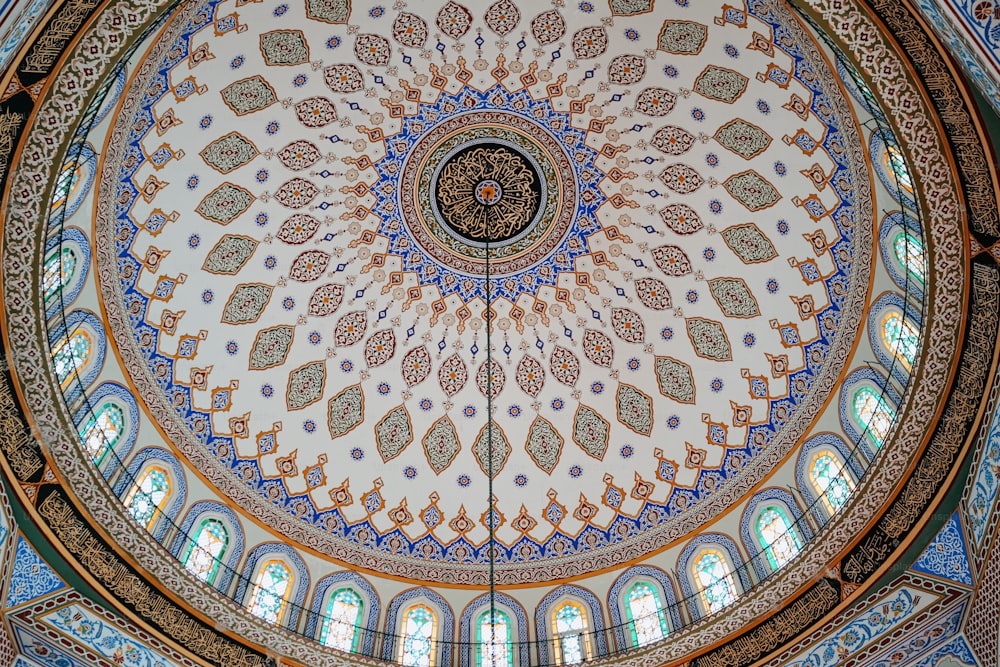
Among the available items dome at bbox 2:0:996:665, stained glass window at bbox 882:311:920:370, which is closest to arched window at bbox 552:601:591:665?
dome at bbox 2:0:996:665

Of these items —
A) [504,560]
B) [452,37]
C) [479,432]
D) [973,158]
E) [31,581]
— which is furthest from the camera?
[479,432]

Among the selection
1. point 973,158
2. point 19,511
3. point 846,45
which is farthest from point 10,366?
point 973,158

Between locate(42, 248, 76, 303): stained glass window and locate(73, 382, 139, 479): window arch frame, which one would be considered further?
locate(73, 382, 139, 479): window arch frame

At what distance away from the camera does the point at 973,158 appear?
258 inches

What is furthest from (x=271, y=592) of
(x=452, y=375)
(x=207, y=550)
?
(x=452, y=375)

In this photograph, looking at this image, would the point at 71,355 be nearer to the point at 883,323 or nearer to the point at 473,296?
the point at 473,296

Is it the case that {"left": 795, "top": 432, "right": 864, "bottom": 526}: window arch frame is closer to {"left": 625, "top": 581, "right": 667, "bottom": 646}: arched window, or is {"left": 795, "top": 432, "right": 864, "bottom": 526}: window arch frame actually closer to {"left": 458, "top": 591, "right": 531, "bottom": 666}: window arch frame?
{"left": 625, "top": 581, "right": 667, "bottom": 646}: arched window

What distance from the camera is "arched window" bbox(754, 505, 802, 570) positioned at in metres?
8.97

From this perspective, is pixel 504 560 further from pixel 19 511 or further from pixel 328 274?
pixel 19 511

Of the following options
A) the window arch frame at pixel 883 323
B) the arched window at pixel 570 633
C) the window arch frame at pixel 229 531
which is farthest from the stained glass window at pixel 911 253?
the window arch frame at pixel 229 531

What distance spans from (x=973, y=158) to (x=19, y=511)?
27.2 ft

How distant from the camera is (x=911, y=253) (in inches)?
315

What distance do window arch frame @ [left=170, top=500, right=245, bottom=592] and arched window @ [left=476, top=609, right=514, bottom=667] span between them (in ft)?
9.17

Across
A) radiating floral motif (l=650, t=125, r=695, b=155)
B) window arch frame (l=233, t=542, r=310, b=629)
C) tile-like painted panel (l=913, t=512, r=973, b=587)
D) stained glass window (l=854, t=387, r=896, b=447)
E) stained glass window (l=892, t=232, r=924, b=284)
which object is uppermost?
radiating floral motif (l=650, t=125, r=695, b=155)
